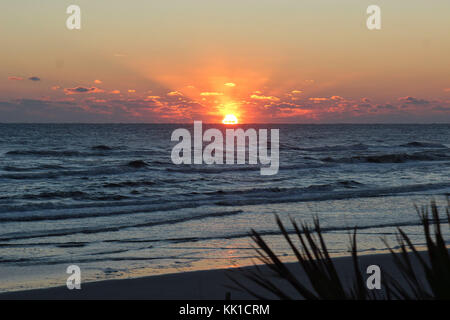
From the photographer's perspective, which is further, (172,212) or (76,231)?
(172,212)

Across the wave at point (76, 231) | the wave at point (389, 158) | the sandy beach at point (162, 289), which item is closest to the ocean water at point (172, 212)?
the wave at point (76, 231)

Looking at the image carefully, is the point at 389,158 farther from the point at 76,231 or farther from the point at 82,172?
the point at 76,231

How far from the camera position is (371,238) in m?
9.78

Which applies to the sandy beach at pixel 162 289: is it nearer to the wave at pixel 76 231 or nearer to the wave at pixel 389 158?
the wave at pixel 76 231

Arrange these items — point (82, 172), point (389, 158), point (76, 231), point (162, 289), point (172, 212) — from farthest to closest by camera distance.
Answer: point (389, 158)
point (82, 172)
point (172, 212)
point (76, 231)
point (162, 289)

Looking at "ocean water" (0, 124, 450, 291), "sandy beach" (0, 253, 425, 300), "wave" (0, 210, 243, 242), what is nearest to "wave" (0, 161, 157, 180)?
"ocean water" (0, 124, 450, 291)

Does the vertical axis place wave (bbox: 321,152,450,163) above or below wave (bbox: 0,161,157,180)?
above

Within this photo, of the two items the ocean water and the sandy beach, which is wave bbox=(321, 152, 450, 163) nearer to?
the ocean water

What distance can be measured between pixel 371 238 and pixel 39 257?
6171mm

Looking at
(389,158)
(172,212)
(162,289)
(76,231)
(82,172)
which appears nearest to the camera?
(162,289)

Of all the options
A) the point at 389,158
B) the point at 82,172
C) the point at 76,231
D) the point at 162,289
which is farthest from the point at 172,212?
the point at 389,158

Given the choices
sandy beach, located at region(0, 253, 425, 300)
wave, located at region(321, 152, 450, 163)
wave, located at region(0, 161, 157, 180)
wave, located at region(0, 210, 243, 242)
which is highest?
wave, located at region(321, 152, 450, 163)

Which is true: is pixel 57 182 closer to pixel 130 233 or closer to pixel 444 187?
pixel 130 233
